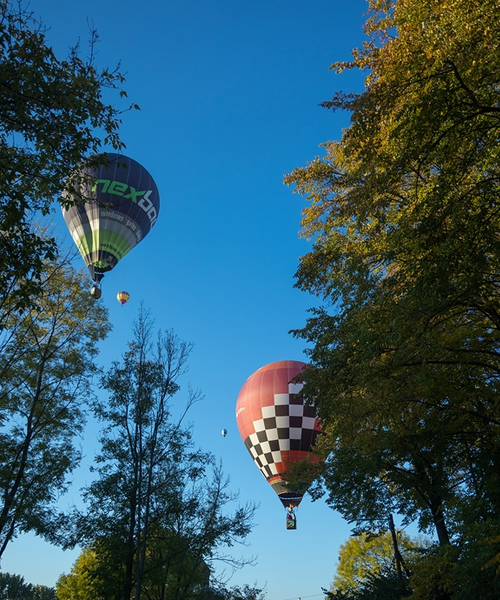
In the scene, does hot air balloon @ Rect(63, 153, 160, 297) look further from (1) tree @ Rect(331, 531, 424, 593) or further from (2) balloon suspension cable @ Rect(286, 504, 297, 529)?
(1) tree @ Rect(331, 531, 424, 593)

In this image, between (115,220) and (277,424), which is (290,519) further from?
(115,220)

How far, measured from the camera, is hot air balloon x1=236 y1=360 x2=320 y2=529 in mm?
33406

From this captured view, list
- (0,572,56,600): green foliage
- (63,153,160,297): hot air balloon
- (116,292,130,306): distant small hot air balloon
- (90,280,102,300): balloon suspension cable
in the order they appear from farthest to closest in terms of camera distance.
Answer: (0,572,56,600): green foliage → (116,292,130,306): distant small hot air balloon → (63,153,160,297): hot air balloon → (90,280,102,300): balloon suspension cable

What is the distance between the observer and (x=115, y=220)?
104ft

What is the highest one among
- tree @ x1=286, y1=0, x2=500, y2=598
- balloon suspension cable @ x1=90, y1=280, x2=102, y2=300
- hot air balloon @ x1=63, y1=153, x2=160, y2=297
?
hot air balloon @ x1=63, y1=153, x2=160, y2=297

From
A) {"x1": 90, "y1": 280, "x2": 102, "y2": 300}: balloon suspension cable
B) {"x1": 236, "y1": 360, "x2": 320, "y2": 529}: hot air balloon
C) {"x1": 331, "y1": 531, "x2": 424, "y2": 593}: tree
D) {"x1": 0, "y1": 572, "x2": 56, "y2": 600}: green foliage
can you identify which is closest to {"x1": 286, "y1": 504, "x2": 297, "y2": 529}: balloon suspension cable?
{"x1": 236, "y1": 360, "x2": 320, "y2": 529}: hot air balloon

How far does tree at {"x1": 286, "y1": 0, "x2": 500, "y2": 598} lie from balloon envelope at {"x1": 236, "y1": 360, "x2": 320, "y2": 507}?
18.2m

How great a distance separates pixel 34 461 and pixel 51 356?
2706mm

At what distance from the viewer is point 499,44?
A: 7.59 m

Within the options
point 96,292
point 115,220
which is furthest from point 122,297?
point 96,292

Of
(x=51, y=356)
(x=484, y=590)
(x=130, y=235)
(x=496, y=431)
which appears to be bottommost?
(x=484, y=590)

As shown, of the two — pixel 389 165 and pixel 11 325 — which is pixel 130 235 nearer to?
pixel 11 325

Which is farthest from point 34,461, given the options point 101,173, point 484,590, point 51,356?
point 101,173

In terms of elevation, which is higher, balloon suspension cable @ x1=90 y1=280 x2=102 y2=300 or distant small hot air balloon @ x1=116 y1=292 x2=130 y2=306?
distant small hot air balloon @ x1=116 y1=292 x2=130 y2=306
